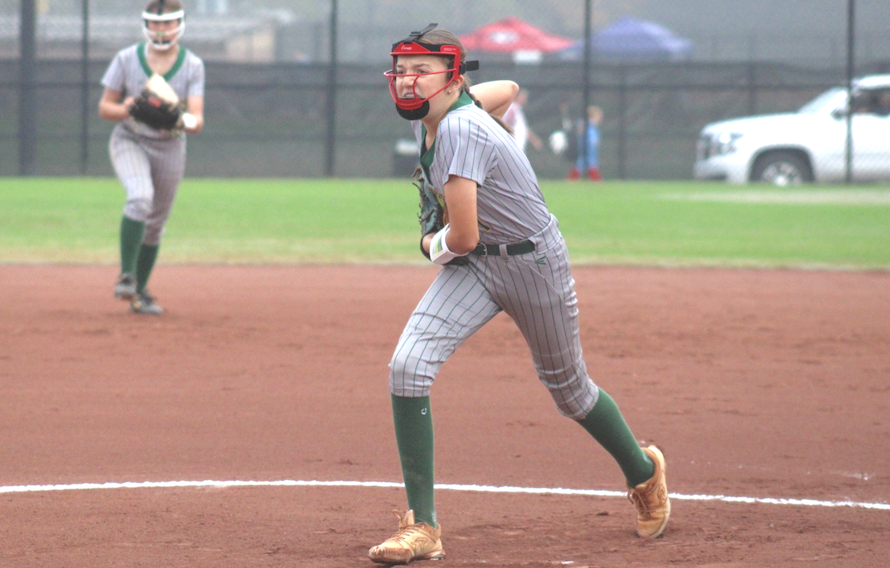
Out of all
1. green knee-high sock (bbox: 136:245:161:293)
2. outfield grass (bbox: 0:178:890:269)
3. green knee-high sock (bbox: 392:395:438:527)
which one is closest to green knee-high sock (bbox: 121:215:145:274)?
green knee-high sock (bbox: 136:245:161:293)

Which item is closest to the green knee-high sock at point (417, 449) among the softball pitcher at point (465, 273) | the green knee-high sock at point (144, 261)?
the softball pitcher at point (465, 273)

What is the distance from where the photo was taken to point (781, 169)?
829 inches

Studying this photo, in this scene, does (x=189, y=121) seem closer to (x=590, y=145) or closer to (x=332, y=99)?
(x=332, y=99)

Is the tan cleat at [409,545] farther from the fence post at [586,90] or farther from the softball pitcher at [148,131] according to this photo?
the fence post at [586,90]

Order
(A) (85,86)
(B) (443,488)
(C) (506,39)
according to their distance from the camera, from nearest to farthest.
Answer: (B) (443,488)
(A) (85,86)
(C) (506,39)

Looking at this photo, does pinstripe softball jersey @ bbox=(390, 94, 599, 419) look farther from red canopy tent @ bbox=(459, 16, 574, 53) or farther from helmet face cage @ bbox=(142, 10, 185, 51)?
red canopy tent @ bbox=(459, 16, 574, 53)

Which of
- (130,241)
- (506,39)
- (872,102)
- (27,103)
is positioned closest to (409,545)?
(130,241)

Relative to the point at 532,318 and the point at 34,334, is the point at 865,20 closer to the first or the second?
the point at 34,334

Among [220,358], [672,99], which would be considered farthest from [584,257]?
[672,99]

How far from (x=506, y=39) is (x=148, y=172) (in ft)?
72.9

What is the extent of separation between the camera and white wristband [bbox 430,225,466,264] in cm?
354

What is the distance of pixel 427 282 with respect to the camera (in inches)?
397

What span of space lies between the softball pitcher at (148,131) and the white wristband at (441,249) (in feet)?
13.9

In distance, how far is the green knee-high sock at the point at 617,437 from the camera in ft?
12.6
